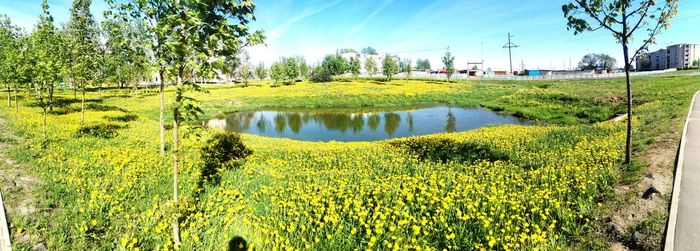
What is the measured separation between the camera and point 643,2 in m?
10.7

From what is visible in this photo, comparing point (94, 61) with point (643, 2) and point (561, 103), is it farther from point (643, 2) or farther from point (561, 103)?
point (561, 103)

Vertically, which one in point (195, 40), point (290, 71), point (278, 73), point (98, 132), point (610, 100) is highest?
point (290, 71)

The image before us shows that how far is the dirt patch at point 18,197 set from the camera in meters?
6.99

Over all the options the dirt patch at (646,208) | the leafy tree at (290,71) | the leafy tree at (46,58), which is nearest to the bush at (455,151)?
the dirt patch at (646,208)

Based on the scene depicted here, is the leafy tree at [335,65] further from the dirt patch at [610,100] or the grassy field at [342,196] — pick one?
the grassy field at [342,196]

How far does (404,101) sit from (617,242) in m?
54.5

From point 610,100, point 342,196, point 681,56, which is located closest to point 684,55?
point 681,56

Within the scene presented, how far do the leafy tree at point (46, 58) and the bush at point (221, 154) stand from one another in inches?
320

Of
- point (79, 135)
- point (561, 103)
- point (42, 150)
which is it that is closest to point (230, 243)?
point (42, 150)

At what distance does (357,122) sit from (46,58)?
28102 millimetres

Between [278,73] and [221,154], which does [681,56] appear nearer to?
[278,73]

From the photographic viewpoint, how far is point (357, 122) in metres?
41.7

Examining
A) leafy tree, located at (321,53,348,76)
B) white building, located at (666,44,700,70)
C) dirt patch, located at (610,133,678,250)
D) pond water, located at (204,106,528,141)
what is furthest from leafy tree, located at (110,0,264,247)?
white building, located at (666,44,700,70)

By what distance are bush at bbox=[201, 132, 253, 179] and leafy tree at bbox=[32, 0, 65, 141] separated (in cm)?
814
